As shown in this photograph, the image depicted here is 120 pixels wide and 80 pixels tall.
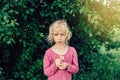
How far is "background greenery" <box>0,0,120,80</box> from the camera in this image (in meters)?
7.98

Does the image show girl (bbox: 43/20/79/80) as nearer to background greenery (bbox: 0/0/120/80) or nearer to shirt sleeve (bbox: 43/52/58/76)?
shirt sleeve (bbox: 43/52/58/76)

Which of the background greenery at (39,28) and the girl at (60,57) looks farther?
the background greenery at (39,28)

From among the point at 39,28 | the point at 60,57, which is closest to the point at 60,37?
the point at 60,57

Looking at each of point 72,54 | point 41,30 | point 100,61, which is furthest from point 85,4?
point 72,54

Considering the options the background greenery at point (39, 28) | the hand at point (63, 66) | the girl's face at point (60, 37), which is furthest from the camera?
the background greenery at point (39, 28)

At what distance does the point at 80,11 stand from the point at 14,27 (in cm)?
122

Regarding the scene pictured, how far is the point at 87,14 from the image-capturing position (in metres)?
7.98

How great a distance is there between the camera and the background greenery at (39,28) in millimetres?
7982

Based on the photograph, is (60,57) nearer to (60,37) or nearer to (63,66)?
(63,66)

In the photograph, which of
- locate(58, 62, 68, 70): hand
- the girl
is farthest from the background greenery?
locate(58, 62, 68, 70): hand

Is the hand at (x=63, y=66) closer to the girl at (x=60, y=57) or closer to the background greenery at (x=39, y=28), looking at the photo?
the girl at (x=60, y=57)

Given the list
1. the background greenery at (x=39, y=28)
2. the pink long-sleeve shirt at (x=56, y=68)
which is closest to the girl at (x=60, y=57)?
the pink long-sleeve shirt at (x=56, y=68)

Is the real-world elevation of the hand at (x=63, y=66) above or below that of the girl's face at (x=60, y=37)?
below

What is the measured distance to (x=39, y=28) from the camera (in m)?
8.68
